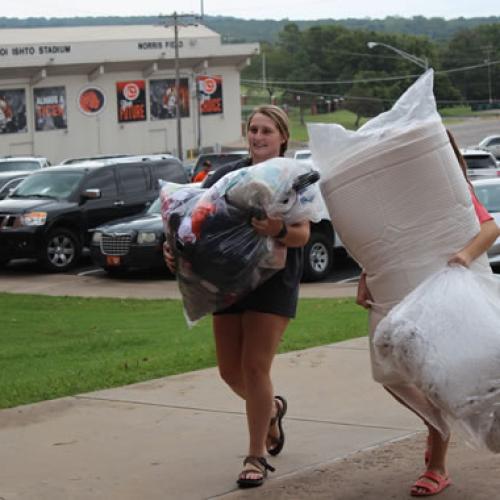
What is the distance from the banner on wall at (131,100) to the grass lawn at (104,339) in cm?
5046

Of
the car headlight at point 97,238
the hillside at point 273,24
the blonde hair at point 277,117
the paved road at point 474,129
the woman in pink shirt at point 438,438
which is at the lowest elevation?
the paved road at point 474,129

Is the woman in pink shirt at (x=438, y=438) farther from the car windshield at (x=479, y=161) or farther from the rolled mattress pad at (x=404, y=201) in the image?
the car windshield at (x=479, y=161)

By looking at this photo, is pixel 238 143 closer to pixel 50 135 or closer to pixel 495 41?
pixel 50 135

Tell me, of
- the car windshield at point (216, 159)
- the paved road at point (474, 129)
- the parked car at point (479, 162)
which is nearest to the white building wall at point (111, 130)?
the paved road at point (474, 129)

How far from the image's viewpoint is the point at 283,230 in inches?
215

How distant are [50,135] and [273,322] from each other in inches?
2320

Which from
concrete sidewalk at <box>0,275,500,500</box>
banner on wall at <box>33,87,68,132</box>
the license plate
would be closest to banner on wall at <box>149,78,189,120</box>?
banner on wall at <box>33,87,68,132</box>

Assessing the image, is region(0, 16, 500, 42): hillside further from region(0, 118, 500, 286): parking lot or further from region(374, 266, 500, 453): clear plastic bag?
region(374, 266, 500, 453): clear plastic bag

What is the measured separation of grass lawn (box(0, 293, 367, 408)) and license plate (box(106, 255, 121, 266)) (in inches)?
91.0

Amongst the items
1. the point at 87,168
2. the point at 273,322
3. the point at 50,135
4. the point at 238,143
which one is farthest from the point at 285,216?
the point at 238,143

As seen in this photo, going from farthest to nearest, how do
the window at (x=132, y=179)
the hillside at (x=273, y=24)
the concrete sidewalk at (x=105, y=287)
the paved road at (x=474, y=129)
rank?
the hillside at (x=273, y=24) < the paved road at (x=474, y=129) < the window at (x=132, y=179) < the concrete sidewalk at (x=105, y=287)

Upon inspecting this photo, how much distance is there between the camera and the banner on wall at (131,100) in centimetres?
6669

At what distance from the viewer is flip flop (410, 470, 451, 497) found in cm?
533

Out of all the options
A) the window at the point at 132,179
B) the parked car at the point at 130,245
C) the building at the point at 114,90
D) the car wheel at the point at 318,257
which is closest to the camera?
the car wheel at the point at 318,257
